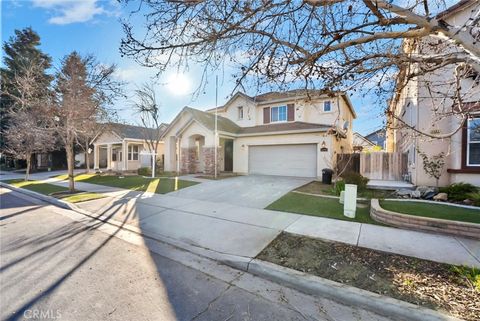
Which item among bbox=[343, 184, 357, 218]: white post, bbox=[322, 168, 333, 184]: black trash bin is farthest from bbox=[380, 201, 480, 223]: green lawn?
bbox=[322, 168, 333, 184]: black trash bin

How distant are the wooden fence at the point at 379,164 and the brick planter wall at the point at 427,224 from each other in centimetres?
785

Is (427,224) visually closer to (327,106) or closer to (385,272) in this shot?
(385,272)

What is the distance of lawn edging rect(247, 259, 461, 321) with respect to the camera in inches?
110

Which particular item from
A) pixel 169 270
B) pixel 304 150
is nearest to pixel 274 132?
pixel 304 150

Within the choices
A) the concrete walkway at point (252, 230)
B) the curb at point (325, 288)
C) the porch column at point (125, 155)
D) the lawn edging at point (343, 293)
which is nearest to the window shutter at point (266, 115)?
the concrete walkway at point (252, 230)

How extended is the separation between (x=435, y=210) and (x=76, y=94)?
1533 centimetres

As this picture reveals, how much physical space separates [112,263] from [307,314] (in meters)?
3.48

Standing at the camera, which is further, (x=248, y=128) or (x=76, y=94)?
(x=248, y=128)

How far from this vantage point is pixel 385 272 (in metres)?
3.71

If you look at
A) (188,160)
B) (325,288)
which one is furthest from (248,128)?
(325,288)

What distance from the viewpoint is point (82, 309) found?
2920mm

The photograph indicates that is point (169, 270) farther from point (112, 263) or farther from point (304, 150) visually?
point (304, 150)

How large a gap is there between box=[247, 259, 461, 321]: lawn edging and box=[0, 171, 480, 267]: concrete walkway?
59 cm

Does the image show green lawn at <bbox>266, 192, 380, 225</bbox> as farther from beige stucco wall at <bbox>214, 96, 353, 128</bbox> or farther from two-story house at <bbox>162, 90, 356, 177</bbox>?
beige stucco wall at <bbox>214, 96, 353, 128</bbox>
